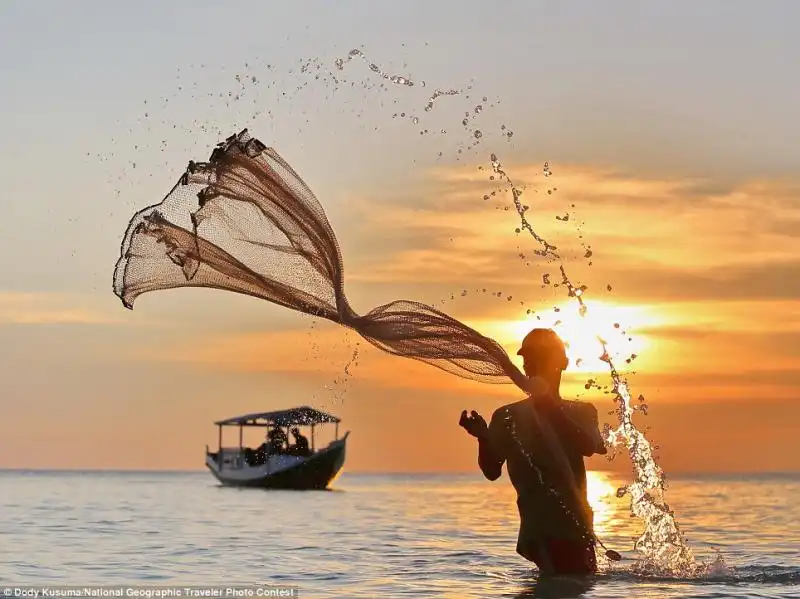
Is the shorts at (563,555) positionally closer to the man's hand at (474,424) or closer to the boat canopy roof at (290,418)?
the man's hand at (474,424)

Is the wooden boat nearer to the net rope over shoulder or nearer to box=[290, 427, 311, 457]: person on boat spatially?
box=[290, 427, 311, 457]: person on boat

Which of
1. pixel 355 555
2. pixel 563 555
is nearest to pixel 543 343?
pixel 563 555

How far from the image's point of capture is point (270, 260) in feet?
39.1

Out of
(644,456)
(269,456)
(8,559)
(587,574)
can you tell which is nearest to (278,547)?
(8,559)

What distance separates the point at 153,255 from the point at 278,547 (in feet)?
34.9

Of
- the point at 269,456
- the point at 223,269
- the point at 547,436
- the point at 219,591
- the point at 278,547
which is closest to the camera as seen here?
the point at 547,436

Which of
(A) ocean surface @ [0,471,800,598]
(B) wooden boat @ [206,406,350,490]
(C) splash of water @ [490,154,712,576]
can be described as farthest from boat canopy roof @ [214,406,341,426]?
(C) splash of water @ [490,154,712,576]

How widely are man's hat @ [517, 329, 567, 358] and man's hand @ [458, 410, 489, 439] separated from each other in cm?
75

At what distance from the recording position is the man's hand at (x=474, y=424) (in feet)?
34.9

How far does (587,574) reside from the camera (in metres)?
11.5

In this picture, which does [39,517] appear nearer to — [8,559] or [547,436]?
[8,559]

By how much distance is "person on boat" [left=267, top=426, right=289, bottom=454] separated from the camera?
2478 inches

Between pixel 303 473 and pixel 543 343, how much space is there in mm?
58949

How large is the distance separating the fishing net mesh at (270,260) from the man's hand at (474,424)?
71 cm
